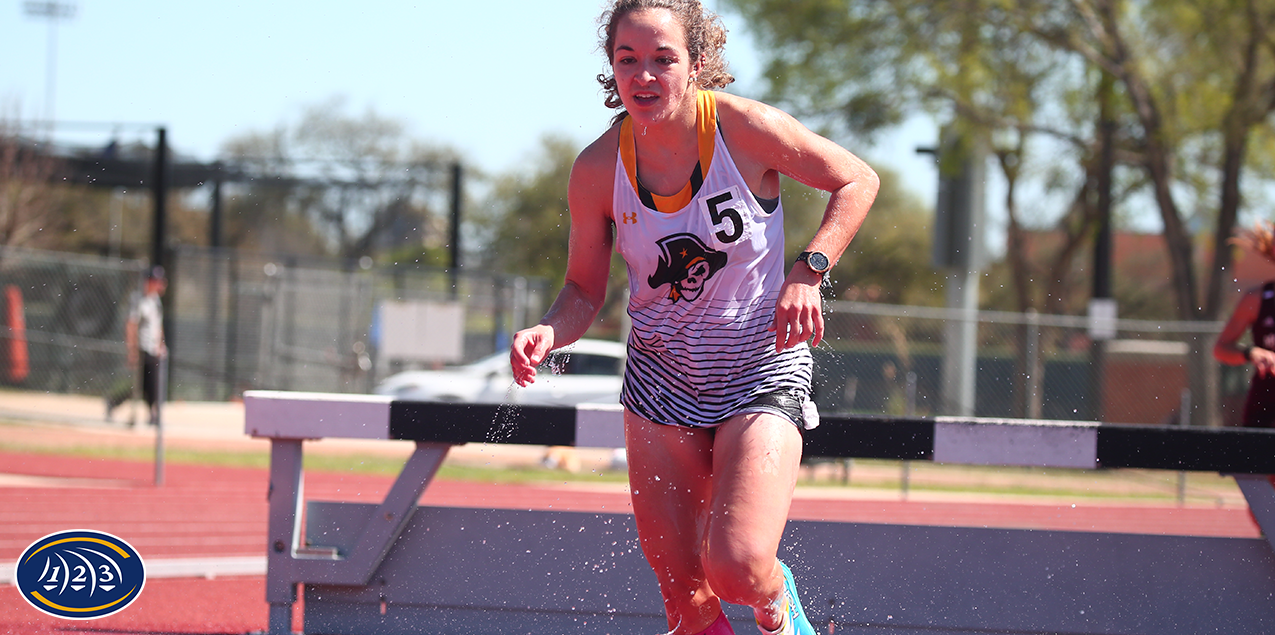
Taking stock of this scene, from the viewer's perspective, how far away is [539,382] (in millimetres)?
13930

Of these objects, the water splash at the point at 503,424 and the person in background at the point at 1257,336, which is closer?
the water splash at the point at 503,424

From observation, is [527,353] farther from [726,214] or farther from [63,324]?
[63,324]

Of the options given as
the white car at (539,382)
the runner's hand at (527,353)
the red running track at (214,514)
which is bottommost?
the red running track at (214,514)

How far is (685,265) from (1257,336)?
3712 millimetres

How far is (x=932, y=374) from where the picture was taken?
51.2ft

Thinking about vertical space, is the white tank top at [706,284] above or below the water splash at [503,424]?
above

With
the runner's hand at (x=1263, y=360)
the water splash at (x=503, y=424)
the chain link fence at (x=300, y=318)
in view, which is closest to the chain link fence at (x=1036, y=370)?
the chain link fence at (x=300, y=318)

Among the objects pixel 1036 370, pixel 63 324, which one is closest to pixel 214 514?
pixel 1036 370

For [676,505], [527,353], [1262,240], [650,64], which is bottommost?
[676,505]

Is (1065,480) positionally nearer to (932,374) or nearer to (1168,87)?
(932,374)

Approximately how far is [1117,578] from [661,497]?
1.95m

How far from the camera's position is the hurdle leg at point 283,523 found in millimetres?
4086

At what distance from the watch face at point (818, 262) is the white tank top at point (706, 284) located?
0.20m

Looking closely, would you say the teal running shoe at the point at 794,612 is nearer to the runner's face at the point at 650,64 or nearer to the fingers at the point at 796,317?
the fingers at the point at 796,317
